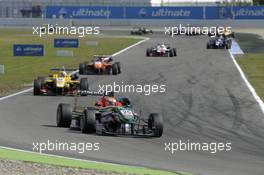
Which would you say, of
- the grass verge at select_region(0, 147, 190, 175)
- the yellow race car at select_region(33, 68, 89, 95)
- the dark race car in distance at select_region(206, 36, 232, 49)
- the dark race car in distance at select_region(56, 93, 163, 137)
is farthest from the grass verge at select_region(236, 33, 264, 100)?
the grass verge at select_region(0, 147, 190, 175)

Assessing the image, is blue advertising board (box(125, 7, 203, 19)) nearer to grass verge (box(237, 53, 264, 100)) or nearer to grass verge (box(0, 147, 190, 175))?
grass verge (box(237, 53, 264, 100))

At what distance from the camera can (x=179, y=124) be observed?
58.7 feet

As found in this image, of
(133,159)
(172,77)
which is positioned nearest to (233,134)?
(133,159)

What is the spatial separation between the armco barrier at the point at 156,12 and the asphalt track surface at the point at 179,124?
211ft

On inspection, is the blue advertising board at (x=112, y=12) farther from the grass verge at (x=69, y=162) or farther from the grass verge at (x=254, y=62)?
the grass verge at (x=69, y=162)

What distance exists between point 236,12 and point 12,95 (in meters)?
75.4

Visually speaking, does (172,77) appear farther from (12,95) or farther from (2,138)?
(2,138)

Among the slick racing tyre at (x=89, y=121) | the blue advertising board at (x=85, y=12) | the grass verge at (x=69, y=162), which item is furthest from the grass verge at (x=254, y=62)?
the blue advertising board at (x=85, y=12)

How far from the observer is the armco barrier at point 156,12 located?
9719 centimetres

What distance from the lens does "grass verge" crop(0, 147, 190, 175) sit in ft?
38.1

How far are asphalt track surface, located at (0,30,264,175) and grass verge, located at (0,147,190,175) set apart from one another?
549 millimetres

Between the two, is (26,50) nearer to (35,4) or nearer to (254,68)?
(254,68)

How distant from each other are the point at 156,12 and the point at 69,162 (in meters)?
90.6

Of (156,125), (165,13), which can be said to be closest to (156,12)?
(165,13)
